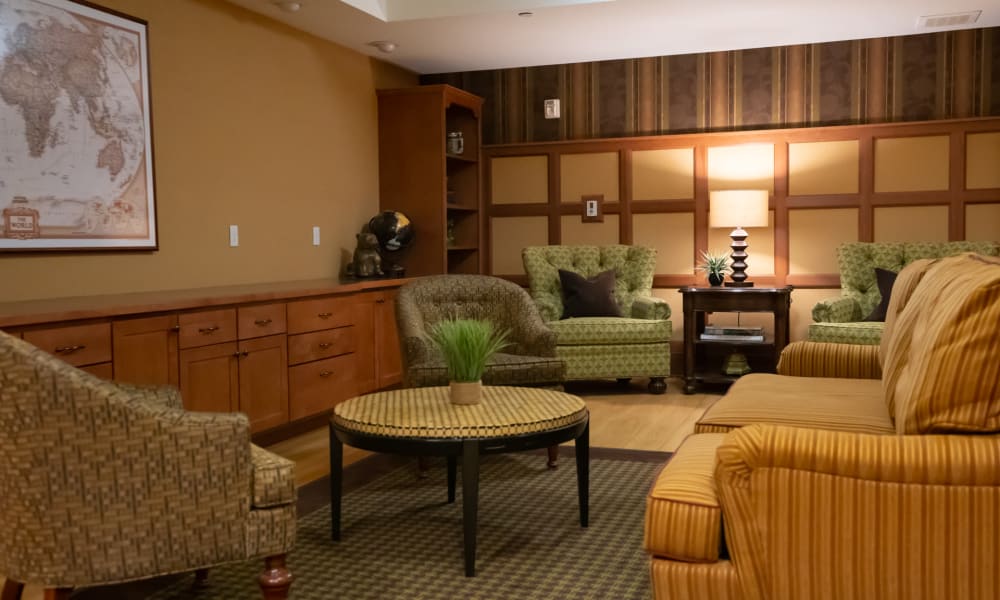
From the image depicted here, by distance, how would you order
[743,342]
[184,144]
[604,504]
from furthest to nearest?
[743,342], [184,144], [604,504]

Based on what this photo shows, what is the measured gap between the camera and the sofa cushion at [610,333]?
222 inches

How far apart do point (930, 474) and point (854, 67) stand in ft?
16.0

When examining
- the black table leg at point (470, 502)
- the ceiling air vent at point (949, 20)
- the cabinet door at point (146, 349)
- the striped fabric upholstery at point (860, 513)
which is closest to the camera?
the striped fabric upholstery at point (860, 513)

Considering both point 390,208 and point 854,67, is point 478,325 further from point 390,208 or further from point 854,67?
point 854,67

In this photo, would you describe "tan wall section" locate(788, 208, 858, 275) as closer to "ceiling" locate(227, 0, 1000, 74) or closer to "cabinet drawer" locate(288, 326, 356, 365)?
"ceiling" locate(227, 0, 1000, 74)

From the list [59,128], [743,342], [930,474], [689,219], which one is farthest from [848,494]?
[689,219]

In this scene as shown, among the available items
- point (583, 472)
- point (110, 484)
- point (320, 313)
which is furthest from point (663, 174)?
point (110, 484)

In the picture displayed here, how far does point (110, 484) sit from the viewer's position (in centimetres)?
197

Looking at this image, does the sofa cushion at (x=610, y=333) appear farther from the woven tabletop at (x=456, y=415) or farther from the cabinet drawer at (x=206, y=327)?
the woven tabletop at (x=456, y=415)

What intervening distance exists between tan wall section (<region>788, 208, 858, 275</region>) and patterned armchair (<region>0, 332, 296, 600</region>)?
189 inches

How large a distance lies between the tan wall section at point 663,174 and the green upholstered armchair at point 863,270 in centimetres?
114

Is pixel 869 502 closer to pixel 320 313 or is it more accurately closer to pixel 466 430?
pixel 466 430

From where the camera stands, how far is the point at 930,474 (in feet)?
5.87

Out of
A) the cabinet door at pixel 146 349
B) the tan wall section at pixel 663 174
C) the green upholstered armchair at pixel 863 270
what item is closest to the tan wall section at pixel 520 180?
the tan wall section at pixel 663 174
